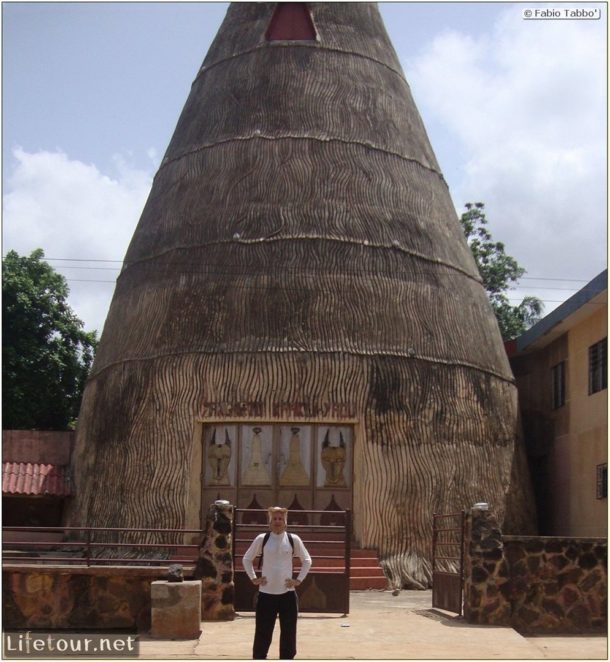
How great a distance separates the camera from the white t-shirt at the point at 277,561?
932cm

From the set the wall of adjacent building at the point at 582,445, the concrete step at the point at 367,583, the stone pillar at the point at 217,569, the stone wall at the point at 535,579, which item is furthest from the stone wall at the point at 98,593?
the wall of adjacent building at the point at 582,445

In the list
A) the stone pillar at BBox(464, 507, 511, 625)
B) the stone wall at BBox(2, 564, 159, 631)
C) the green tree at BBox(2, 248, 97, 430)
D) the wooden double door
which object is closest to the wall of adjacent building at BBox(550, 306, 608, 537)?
the wooden double door

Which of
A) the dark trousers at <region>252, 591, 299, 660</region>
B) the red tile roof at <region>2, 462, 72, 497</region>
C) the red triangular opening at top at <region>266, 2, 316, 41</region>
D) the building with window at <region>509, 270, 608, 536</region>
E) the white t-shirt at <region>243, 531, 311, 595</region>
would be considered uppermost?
the red triangular opening at top at <region>266, 2, 316, 41</region>

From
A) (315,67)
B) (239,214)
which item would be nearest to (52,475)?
(239,214)

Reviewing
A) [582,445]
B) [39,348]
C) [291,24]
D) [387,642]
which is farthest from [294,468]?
[39,348]

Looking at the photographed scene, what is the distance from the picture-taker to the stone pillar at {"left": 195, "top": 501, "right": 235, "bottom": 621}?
42.0 feet

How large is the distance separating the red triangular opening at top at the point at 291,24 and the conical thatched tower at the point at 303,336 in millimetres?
473

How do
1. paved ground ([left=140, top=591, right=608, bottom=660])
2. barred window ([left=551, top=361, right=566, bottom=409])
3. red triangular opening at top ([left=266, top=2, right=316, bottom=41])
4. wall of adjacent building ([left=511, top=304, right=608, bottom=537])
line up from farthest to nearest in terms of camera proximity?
red triangular opening at top ([left=266, top=2, right=316, bottom=41]) < barred window ([left=551, top=361, right=566, bottom=409]) < wall of adjacent building ([left=511, top=304, right=608, bottom=537]) < paved ground ([left=140, top=591, right=608, bottom=660])

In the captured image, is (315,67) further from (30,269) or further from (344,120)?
(30,269)

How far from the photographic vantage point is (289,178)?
20656 mm

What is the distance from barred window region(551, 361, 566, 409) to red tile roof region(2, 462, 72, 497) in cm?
991

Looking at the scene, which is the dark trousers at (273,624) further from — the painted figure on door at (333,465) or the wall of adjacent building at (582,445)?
the wall of adjacent building at (582,445)

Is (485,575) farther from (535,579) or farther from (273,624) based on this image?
(273,624)

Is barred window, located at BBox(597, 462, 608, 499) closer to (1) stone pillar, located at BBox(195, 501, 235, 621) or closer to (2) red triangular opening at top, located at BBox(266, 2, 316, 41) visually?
(1) stone pillar, located at BBox(195, 501, 235, 621)
